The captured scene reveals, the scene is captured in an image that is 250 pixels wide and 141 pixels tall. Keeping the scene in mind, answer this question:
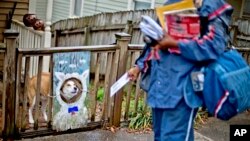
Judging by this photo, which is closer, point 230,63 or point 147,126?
point 230,63

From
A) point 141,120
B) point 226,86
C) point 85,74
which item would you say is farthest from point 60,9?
point 226,86

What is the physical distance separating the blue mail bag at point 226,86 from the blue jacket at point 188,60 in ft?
0.24

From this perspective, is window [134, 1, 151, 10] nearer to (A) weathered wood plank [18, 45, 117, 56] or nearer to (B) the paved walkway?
(B) the paved walkway

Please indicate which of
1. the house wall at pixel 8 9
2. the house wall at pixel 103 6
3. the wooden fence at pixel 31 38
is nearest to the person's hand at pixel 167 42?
the wooden fence at pixel 31 38

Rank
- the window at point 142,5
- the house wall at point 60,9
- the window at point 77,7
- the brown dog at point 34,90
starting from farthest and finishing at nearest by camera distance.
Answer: the house wall at point 60,9 < the window at point 77,7 < the window at point 142,5 < the brown dog at point 34,90

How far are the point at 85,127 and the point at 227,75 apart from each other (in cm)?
267

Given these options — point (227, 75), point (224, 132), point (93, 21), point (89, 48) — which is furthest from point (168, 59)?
point (93, 21)

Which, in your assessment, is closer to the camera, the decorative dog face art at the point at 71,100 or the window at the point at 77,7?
the decorative dog face art at the point at 71,100

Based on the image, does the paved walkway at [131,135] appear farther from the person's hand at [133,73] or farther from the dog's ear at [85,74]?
the person's hand at [133,73]

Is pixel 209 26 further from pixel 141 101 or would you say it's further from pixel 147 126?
pixel 141 101

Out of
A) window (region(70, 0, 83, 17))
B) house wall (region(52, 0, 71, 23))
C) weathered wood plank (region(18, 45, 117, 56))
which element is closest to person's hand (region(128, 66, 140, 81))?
weathered wood plank (region(18, 45, 117, 56))

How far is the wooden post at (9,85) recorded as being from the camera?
3.96 meters

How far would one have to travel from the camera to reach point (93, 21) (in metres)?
9.88

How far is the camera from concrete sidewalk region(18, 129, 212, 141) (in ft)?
14.5
